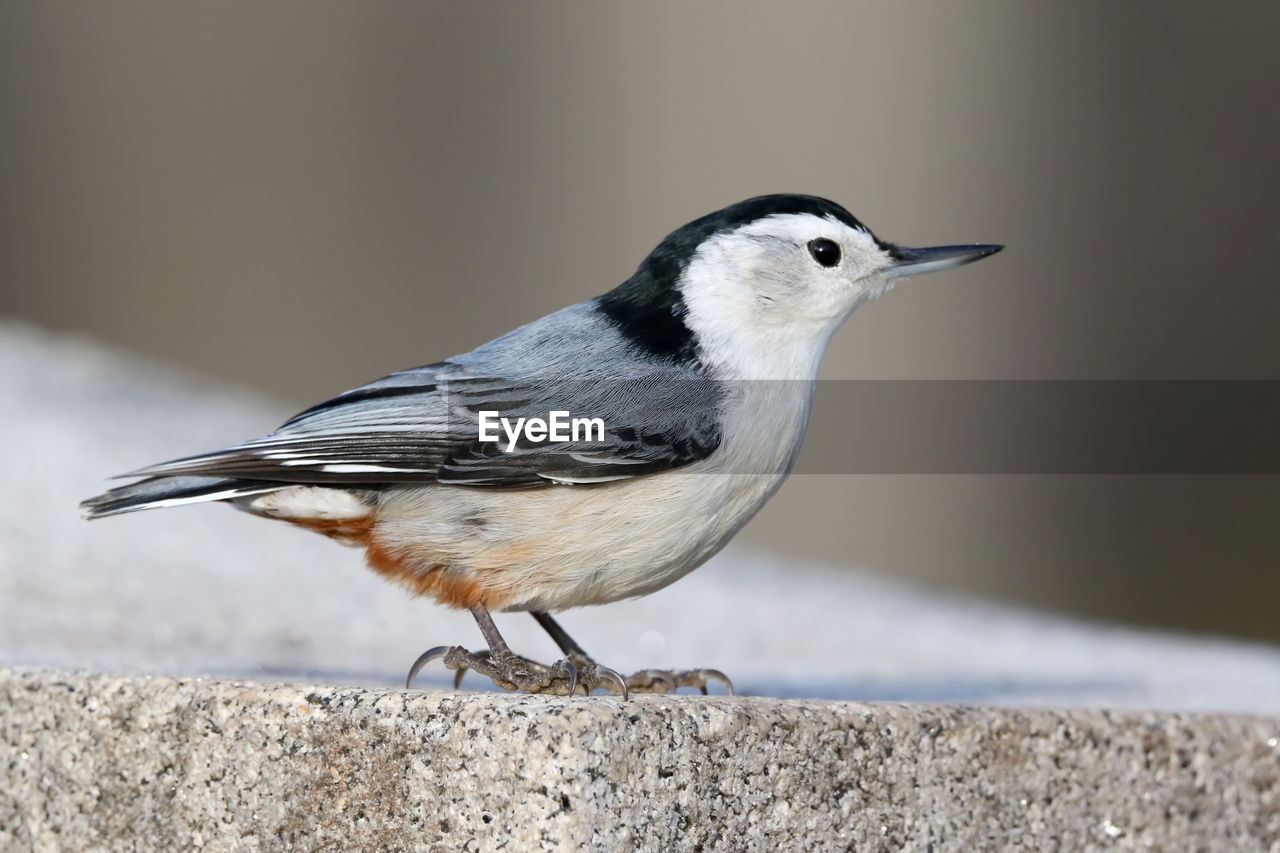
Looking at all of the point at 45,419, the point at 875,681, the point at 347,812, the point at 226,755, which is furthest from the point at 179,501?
the point at 45,419

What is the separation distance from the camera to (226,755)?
2.24 m

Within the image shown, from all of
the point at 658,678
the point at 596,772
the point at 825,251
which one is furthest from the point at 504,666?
the point at 825,251

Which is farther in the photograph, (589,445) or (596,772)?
(589,445)

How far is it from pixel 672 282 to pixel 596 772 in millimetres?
1131

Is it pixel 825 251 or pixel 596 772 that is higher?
pixel 825 251

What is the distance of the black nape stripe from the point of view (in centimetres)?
273

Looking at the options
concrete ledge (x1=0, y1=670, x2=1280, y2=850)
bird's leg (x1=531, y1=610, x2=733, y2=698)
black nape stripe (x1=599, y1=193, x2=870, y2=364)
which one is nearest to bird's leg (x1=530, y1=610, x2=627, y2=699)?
bird's leg (x1=531, y1=610, x2=733, y2=698)

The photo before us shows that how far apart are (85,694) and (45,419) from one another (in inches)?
121

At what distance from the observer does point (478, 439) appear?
258cm

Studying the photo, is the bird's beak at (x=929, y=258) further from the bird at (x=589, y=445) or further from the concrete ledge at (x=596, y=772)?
the concrete ledge at (x=596, y=772)

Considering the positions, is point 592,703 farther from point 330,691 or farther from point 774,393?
point 774,393

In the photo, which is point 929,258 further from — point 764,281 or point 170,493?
point 170,493

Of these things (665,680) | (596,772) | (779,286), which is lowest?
(665,680)

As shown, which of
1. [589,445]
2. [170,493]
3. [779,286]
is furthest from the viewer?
[779,286]
